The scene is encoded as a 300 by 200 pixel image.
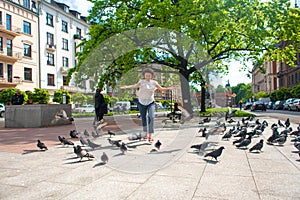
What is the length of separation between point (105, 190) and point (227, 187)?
1625 mm

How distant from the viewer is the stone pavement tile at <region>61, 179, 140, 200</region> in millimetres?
3232

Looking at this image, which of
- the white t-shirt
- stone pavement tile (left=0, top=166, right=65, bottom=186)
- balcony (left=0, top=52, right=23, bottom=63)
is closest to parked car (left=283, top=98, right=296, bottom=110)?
the white t-shirt

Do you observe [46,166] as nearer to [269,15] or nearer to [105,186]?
[105,186]

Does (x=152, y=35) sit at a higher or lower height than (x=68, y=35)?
lower

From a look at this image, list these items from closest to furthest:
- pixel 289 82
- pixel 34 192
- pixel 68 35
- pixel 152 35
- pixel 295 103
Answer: pixel 34 192, pixel 152 35, pixel 295 103, pixel 68 35, pixel 289 82

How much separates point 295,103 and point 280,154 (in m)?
31.2

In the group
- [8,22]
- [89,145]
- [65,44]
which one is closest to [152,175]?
A: [89,145]

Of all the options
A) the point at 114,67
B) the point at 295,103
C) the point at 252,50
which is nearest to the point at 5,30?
the point at 114,67

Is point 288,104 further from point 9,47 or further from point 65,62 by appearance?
point 9,47

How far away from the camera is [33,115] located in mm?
13172

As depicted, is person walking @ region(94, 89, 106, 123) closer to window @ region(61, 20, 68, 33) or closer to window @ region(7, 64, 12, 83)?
window @ region(7, 64, 12, 83)

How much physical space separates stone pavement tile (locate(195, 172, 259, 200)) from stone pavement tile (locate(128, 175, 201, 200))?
140 mm

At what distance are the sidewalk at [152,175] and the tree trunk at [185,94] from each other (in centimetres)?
657

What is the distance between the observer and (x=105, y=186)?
11.8ft
